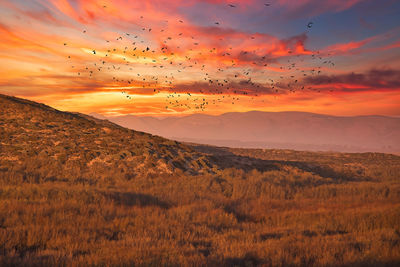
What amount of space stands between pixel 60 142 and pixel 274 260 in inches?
850

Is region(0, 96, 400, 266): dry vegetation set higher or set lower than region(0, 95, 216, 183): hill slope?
lower

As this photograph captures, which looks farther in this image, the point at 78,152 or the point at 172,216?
the point at 78,152

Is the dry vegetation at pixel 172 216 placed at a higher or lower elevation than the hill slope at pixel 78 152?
lower

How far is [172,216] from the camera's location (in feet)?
31.9

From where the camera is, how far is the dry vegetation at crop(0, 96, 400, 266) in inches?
Answer: 242

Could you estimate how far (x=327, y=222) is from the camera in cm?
935

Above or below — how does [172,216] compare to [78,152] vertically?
below

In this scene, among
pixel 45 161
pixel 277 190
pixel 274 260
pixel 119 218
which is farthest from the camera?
pixel 45 161

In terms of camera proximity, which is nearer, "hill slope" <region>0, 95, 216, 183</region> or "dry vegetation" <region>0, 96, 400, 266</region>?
"dry vegetation" <region>0, 96, 400, 266</region>

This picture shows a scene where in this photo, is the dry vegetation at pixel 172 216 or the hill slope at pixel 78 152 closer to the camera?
the dry vegetation at pixel 172 216

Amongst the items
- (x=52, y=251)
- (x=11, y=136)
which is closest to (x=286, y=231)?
(x=52, y=251)

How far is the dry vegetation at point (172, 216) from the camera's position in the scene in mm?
6148

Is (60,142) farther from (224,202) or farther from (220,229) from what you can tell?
(220,229)

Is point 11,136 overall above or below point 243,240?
above
